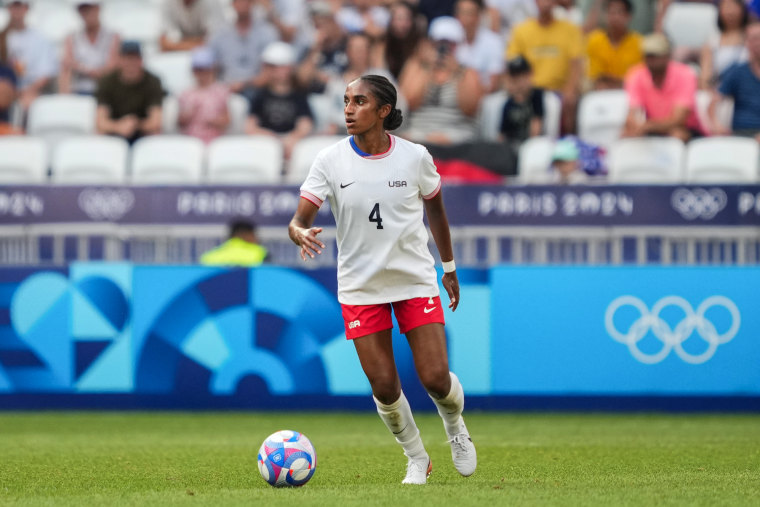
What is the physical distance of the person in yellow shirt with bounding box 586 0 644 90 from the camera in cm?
1562

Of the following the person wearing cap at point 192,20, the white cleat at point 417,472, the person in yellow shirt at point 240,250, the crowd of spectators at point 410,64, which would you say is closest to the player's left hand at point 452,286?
the white cleat at point 417,472

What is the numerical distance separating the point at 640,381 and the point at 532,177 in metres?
3.13

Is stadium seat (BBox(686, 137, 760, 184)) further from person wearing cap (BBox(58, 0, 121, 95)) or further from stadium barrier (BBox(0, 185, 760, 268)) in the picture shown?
person wearing cap (BBox(58, 0, 121, 95))

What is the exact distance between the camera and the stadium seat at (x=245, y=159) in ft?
47.7

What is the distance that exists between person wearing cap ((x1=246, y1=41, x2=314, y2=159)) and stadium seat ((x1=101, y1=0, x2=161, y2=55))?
3.98 meters

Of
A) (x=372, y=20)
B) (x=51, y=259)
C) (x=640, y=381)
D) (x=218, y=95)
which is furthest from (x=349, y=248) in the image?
(x=372, y=20)

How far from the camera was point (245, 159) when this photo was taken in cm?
1461

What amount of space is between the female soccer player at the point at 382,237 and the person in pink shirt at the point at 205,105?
896cm

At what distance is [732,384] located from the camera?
1180 cm

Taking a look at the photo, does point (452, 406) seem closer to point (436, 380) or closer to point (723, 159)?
point (436, 380)

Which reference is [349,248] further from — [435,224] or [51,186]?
[51,186]

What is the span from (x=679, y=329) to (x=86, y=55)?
9255 mm

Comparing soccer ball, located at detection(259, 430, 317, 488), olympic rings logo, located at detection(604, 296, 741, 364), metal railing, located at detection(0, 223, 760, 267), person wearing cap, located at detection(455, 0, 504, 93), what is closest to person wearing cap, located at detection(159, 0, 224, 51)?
person wearing cap, located at detection(455, 0, 504, 93)

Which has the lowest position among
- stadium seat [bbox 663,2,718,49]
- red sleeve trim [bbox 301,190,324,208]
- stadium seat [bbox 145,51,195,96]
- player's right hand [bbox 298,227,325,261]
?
player's right hand [bbox 298,227,325,261]
